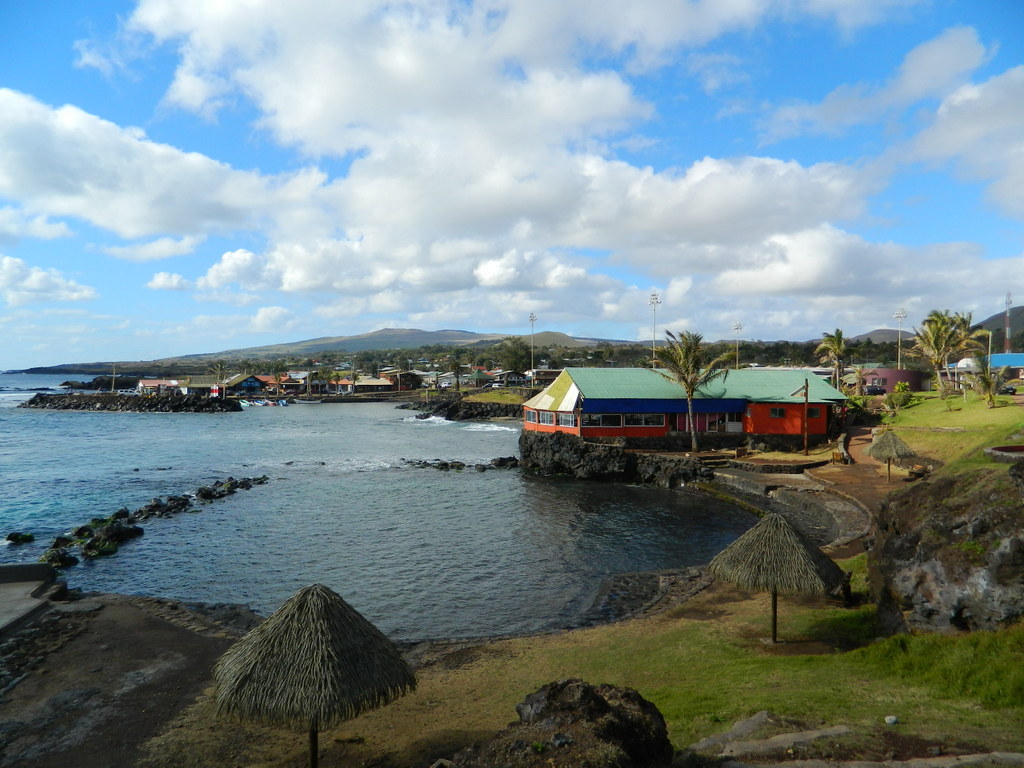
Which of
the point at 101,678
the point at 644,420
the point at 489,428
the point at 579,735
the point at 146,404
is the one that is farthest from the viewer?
the point at 146,404

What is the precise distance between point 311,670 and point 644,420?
1531 inches

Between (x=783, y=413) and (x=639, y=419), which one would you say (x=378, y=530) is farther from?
(x=783, y=413)

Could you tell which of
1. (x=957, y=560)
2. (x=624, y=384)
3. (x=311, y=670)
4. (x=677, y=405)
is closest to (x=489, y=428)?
(x=624, y=384)

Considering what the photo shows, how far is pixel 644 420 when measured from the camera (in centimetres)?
4662

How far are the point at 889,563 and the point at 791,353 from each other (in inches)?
6123

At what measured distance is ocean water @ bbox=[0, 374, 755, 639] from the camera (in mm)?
21359

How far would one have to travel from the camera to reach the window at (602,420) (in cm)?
4594

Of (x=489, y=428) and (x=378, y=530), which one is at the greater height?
(x=489, y=428)

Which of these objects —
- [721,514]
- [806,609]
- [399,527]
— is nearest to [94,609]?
[399,527]

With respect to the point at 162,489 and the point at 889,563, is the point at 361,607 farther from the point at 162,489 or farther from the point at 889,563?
the point at 162,489

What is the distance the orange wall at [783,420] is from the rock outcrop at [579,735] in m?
40.9

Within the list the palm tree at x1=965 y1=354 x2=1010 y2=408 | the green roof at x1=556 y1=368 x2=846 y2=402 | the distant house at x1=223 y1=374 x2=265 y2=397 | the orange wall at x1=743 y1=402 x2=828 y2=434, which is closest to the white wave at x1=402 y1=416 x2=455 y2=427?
the green roof at x1=556 y1=368 x2=846 y2=402

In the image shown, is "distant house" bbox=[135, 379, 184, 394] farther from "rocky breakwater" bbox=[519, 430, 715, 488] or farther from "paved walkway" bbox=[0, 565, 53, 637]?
"paved walkway" bbox=[0, 565, 53, 637]

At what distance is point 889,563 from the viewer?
Answer: 1375cm
